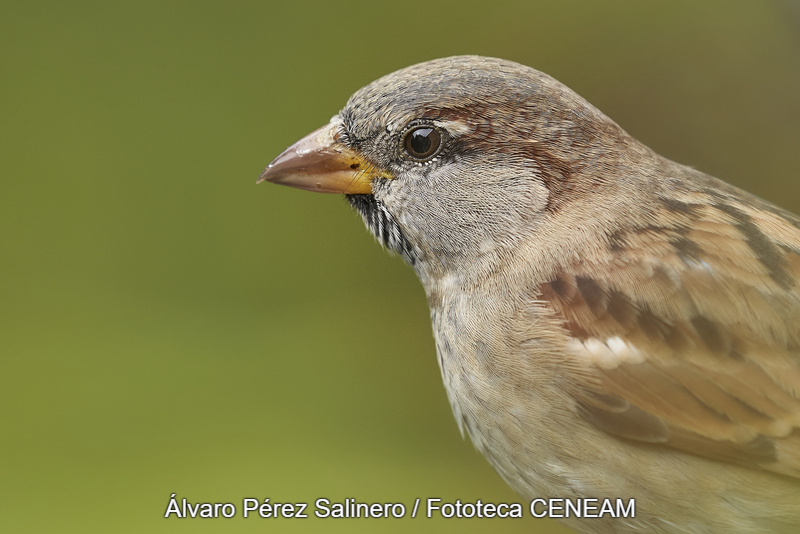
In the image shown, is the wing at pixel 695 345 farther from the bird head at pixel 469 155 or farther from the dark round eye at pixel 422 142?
the dark round eye at pixel 422 142

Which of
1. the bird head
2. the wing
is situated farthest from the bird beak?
the wing

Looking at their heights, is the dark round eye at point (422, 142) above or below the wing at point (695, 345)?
above

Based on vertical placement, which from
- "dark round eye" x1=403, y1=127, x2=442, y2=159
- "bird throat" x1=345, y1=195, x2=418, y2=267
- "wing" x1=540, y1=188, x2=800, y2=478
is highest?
"dark round eye" x1=403, y1=127, x2=442, y2=159

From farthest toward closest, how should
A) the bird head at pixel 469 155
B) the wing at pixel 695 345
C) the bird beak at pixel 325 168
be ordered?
the bird beak at pixel 325 168 < the bird head at pixel 469 155 < the wing at pixel 695 345

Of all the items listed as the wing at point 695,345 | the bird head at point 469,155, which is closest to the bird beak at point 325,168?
the bird head at point 469,155

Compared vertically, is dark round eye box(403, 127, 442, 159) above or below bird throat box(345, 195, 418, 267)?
above

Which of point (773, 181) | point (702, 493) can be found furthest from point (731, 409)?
point (773, 181)

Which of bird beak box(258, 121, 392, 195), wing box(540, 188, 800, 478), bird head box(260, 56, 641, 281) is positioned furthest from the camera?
bird beak box(258, 121, 392, 195)

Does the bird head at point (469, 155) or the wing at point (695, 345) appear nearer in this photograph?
the wing at point (695, 345)

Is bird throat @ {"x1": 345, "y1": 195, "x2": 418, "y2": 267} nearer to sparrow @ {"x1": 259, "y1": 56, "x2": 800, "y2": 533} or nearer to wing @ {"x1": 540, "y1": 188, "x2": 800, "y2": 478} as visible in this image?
sparrow @ {"x1": 259, "y1": 56, "x2": 800, "y2": 533}
